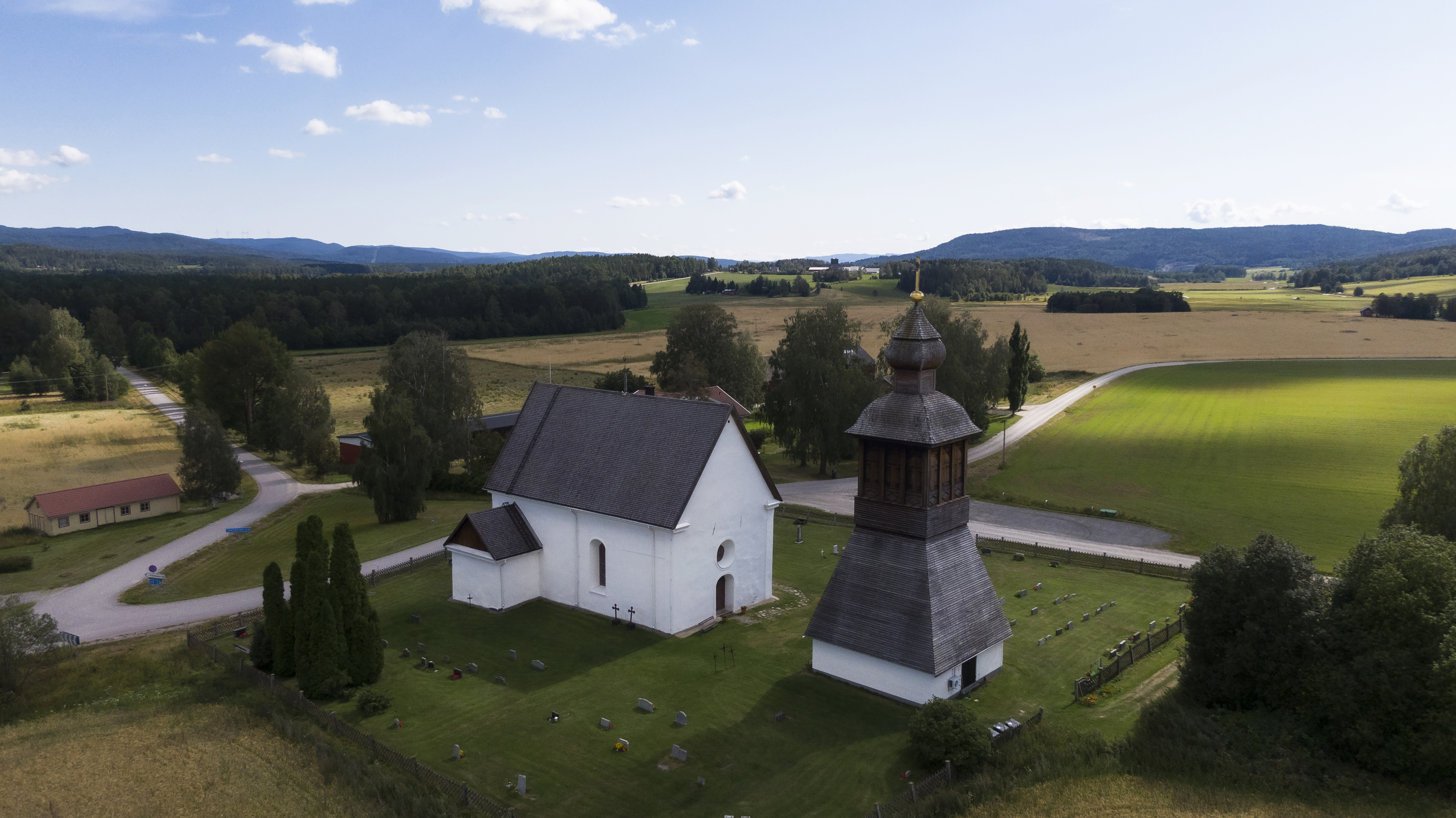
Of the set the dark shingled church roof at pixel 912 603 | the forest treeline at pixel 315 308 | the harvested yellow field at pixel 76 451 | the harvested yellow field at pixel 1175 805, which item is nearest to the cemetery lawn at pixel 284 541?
the harvested yellow field at pixel 76 451

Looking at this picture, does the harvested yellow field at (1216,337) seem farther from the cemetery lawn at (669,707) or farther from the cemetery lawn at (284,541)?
→ the cemetery lawn at (669,707)

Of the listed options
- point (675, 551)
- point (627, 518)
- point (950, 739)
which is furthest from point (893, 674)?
point (627, 518)

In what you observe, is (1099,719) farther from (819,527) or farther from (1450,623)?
(819,527)

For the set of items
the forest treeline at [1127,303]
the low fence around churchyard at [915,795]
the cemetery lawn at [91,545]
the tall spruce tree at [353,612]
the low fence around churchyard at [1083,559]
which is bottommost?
the cemetery lawn at [91,545]

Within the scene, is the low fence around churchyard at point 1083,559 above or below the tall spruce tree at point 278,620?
below

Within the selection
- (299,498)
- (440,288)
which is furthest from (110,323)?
(299,498)

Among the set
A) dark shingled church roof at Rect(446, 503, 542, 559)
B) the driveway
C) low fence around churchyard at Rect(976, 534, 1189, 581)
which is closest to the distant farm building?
the driveway
